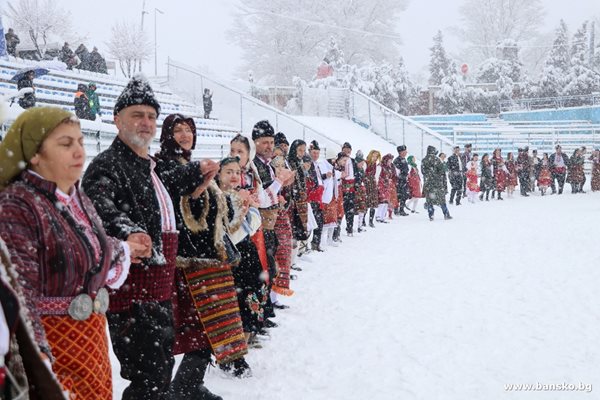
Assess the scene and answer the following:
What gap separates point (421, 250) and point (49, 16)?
41.4 meters

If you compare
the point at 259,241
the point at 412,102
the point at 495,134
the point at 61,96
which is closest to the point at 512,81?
the point at 412,102

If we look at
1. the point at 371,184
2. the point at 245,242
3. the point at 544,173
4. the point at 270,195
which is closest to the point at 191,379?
the point at 245,242

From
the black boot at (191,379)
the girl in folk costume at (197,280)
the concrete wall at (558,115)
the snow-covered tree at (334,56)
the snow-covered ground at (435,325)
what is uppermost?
the snow-covered tree at (334,56)

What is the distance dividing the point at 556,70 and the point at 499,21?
46.4ft

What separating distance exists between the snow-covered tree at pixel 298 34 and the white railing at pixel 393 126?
581 inches

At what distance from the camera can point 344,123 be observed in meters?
28.1

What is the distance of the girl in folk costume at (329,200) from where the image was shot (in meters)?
9.99

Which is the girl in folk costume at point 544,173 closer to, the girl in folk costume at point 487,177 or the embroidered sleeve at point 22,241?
the girl in folk costume at point 487,177

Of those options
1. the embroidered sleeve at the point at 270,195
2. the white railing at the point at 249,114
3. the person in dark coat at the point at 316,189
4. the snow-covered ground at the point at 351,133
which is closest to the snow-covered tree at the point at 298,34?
the snow-covered ground at the point at 351,133

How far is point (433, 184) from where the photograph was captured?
13758 mm

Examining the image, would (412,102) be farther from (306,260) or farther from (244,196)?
(244,196)

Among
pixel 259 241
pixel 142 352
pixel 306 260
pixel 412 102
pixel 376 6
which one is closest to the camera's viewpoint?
pixel 142 352

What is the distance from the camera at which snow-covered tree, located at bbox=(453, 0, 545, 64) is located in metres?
49.7

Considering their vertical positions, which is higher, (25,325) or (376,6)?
(376,6)
